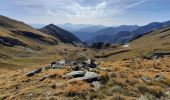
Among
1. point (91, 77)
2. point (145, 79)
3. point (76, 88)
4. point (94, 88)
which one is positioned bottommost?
point (145, 79)

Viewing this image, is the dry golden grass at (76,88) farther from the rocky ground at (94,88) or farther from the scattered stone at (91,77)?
the scattered stone at (91,77)

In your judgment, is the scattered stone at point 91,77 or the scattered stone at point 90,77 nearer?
the scattered stone at point 90,77

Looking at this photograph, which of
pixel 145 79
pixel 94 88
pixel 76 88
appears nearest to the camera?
pixel 76 88

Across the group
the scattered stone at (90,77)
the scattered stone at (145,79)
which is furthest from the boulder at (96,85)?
the scattered stone at (145,79)

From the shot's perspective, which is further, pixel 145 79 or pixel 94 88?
pixel 145 79

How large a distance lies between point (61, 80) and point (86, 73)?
2.21 meters

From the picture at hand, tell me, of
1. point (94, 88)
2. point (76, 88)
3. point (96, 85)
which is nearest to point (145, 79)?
point (96, 85)

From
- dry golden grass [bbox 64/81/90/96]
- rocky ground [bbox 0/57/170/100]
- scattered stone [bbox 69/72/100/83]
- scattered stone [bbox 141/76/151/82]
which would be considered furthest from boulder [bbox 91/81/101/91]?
scattered stone [bbox 141/76/151/82]

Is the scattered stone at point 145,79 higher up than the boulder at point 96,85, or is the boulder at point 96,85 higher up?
the boulder at point 96,85

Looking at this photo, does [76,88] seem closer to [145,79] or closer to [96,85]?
[96,85]

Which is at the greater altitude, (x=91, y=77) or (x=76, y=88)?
(x=91, y=77)

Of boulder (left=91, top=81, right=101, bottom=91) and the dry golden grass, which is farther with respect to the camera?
boulder (left=91, top=81, right=101, bottom=91)

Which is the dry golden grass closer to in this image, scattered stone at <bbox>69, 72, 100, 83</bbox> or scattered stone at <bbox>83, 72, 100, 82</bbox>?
scattered stone at <bbox>69, 72, 100, 83</bbox>

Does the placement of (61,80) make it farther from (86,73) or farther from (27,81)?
(27,81)
